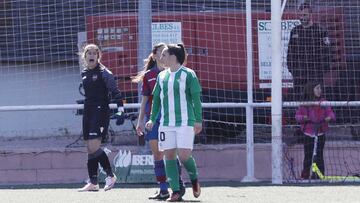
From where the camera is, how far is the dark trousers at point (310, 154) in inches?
485

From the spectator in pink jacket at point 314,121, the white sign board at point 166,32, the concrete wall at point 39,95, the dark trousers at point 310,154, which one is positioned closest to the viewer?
the dark trousers at point 310,154

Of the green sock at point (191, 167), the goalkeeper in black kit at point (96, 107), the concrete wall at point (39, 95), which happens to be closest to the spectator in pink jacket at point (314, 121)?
the goalkeeper in black kit at point (96, 107)

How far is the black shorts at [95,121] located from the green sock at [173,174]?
1.39 metres

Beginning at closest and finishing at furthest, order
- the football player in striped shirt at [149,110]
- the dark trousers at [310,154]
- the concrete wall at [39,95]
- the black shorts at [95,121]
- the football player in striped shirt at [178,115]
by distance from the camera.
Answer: the football player in striped shirt at [178,115]
the football player in striped shirt at [149,110]
the black shorts at [95,121]
the dark trousers at [310,154]
the concrete wall at [39,95]

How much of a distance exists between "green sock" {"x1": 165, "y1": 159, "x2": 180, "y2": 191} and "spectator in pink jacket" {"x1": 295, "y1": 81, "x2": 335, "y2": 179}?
3.34 metres

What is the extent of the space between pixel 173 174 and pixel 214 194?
1.07 meters

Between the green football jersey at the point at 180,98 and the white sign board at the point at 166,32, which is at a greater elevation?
the white sign board at the point at 166,32

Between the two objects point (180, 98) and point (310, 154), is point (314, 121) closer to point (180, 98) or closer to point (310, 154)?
point (310, 154)

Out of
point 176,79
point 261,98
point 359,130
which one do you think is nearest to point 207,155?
point 261,98

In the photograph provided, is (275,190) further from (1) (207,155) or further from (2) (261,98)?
(2) (261,98)

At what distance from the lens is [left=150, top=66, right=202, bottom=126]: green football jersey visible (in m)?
9.55

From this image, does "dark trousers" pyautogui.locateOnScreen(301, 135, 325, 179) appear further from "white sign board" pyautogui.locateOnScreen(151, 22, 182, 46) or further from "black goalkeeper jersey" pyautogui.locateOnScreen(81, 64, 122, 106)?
"black goalkeeper jersey" pyautogui.locateOnScreen(81, 64, 122, 106)

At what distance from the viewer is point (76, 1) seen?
14453 millimetres

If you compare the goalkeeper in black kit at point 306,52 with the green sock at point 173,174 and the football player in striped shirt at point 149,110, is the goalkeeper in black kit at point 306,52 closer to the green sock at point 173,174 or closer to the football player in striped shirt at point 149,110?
the football player in striped shirt at point 149,110
